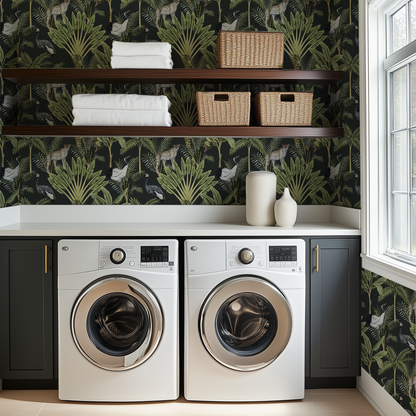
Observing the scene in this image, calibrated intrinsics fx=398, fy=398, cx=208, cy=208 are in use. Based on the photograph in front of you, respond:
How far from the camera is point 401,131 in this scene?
2076mm

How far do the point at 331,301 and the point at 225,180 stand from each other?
1057 mm

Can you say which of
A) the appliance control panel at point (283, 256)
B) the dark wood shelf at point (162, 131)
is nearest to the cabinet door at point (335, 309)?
the appliance control panel at point (283, 256)

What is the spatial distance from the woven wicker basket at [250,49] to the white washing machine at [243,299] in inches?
43.4

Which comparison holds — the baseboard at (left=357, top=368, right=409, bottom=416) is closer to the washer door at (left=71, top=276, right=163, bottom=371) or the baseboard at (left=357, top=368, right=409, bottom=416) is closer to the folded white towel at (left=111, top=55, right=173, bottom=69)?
the washer door at (left=71, top=276, right=163, bottom=371)

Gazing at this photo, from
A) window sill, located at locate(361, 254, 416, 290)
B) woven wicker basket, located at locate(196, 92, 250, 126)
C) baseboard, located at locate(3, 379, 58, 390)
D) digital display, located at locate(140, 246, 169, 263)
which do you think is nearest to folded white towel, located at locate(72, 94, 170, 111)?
woven wicker basket, located at locate(196, 92, 250, 126)

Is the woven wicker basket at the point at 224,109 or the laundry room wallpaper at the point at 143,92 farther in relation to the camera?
the laundry room wallpaper at the point at 143,92

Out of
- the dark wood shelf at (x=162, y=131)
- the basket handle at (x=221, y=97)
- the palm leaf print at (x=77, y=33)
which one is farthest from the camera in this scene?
the palm leaf print at (x=77, y=33)

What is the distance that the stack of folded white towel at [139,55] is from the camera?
241 centimetres

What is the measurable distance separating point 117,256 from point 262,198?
95 cm

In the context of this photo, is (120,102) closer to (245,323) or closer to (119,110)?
(119,110)

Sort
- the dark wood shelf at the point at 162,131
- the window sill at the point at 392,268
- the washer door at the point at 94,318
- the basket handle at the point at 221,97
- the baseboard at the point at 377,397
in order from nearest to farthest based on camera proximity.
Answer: the window sill at the point at 392,268
the baseboard at the point at 377,397
the washer door at the point at 94,318
the dark wood shelf at the point at 162,131
the basket handle at the point at 221,97

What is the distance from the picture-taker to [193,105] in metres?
2.74

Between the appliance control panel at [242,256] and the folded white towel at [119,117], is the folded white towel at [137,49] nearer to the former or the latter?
the folded white towel at [119,117]

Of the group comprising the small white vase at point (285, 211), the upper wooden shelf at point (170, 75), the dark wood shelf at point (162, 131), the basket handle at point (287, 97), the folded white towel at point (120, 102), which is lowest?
the small white vase at point (285, 211)
